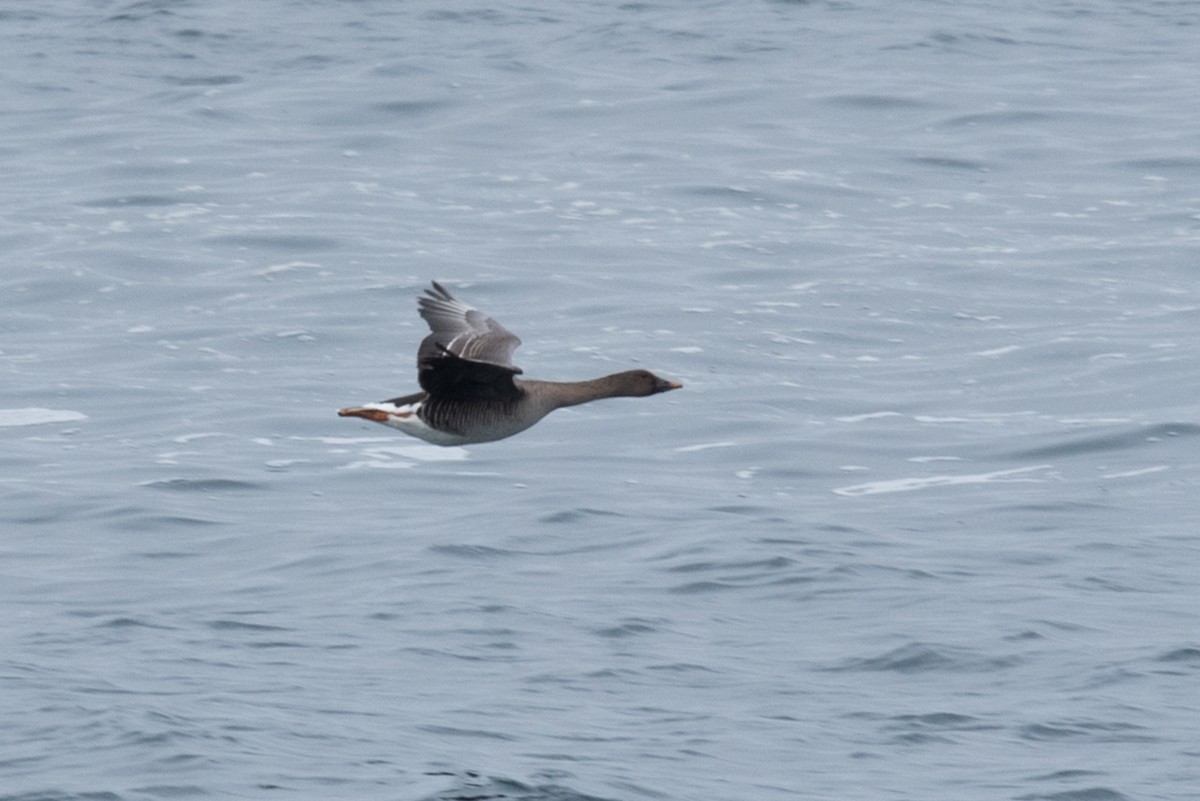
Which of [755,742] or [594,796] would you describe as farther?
[755,742]

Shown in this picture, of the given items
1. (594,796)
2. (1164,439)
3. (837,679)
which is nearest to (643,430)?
(1164,439)

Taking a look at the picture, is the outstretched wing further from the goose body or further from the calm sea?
the calm sea

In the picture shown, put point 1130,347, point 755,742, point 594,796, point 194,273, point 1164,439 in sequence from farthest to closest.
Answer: point 194,273
point 1130,347
point 1164,439
point 755,742
point 594,796

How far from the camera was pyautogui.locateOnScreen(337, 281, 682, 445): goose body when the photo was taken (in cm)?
1220

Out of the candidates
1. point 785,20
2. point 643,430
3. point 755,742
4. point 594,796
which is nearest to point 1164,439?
point 643,430

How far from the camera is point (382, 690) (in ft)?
45.5

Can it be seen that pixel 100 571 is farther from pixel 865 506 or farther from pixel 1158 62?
pixel 1158 62

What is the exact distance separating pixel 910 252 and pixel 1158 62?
1343 centimetres

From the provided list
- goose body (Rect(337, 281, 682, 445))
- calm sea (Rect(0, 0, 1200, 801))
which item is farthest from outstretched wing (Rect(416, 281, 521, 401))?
calm sea (Rect(0, 0, 1200, 801))

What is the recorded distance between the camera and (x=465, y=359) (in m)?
11.9

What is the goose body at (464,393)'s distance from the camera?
12.2m

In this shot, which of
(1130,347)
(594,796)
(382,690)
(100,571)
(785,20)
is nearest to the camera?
(594,796)

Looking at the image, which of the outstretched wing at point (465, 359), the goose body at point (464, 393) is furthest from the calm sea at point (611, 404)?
the outstretched wing at point (465, 359)

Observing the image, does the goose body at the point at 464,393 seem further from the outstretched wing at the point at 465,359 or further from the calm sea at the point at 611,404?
the calm sea at the point at 611,404
